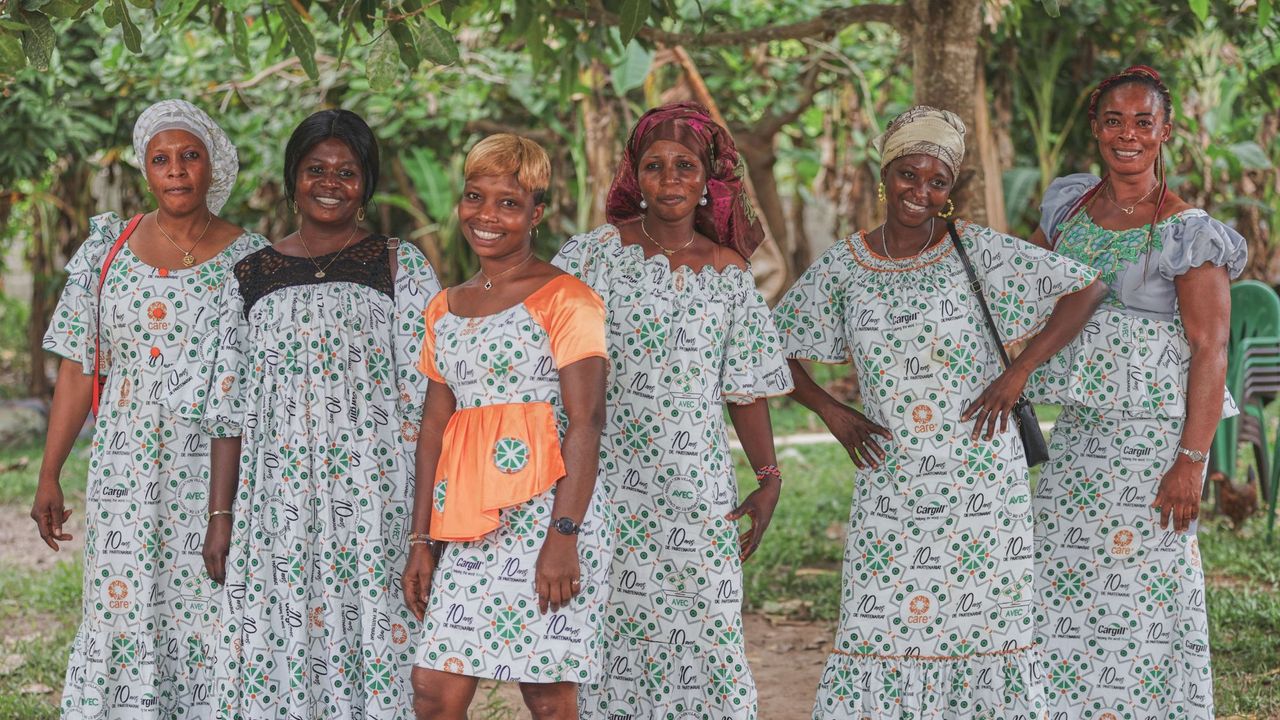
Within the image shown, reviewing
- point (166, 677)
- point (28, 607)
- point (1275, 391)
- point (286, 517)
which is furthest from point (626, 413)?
point (1275, 391)

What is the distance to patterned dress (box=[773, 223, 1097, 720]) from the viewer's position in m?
3.36

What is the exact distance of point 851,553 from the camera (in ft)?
11.4

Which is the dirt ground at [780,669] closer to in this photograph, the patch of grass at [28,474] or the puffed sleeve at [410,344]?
the puffed sleeve at [410,344]

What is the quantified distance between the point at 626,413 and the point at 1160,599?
1.55 metres

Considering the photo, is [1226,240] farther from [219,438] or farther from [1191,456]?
[219,438]

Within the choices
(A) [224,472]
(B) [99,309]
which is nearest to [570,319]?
(A) [224,472]

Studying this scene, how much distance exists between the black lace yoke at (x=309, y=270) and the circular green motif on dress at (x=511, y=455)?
658mm

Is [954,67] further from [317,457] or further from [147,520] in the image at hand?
[147,520]

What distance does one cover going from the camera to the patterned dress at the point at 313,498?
3178 millimetres

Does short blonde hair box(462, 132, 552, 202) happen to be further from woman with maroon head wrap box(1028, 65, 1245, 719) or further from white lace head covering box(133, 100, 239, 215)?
woman with maroon head wrap box(1028, 65, 1245, 719)

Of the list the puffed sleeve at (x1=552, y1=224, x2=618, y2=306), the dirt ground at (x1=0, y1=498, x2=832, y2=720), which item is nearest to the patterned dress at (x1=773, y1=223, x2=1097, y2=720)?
the puffed sleeve at (x1=552, y1=224, x2=618, y2=306)

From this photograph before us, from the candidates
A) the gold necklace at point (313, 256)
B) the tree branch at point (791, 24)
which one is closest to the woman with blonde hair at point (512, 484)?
the gold necklace at point (313, 256)

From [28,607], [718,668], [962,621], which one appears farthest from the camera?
[28,607]

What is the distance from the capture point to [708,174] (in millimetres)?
3227
